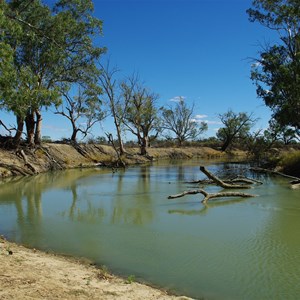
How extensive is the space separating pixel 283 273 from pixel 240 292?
1.21m

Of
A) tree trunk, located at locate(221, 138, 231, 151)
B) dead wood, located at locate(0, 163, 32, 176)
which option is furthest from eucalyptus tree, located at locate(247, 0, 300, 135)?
tree trunk, located at locate(221, 138, 231, 151)

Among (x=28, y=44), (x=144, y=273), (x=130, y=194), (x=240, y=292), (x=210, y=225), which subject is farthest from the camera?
(x=28, y=44)

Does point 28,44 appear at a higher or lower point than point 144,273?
higher

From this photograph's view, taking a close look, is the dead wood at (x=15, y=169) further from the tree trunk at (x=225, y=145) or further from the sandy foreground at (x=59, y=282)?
the tree trunk at (x=225, y=145)

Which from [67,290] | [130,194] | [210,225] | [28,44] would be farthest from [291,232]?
[28,44]

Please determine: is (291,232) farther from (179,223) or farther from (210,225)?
(179,223)

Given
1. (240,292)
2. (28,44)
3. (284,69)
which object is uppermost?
(28,44)

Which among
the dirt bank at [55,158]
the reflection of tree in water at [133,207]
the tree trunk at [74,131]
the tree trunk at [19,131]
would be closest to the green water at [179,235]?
the reflection of tree in water at [133,207]

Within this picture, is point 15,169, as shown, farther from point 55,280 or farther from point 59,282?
point 59,282

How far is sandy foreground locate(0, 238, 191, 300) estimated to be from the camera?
4.46m

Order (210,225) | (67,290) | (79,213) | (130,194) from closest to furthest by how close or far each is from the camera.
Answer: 1. (67,290)
2. (210,225)
3. (79,213)
4. (130,194)

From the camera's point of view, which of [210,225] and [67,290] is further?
[210,225]

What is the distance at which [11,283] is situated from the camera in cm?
465

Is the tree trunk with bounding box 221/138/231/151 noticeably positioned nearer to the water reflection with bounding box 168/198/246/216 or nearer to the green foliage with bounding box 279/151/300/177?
the green foliage with bounding box 279/151/300/177
